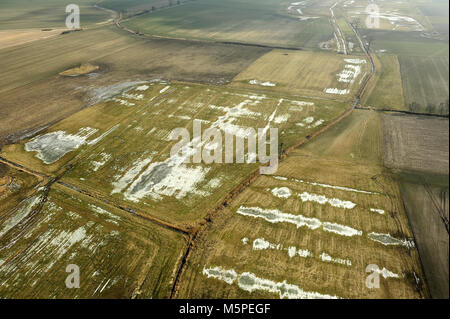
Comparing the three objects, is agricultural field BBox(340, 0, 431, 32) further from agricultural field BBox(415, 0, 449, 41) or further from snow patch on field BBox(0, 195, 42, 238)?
snow patch on field BBox(0, 195, 42, 238)

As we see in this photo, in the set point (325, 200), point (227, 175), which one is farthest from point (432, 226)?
point (227, 175)

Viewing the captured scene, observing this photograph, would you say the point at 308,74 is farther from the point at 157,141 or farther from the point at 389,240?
the point at 389,240

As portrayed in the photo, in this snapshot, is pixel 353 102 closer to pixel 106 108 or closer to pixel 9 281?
pixel 106 108

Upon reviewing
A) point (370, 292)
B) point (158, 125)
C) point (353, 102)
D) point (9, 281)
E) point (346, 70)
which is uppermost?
point (346, 70)

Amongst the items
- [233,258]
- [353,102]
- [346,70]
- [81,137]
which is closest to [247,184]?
[233,258]

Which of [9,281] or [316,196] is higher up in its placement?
[316,196]
